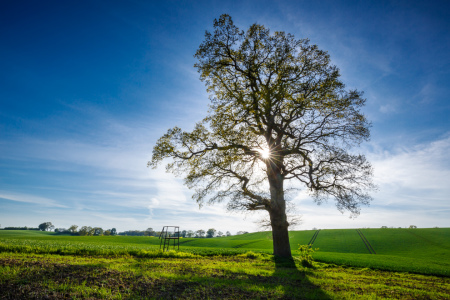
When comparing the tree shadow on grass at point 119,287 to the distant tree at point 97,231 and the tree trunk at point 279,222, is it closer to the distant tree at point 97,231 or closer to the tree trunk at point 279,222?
the tree trunk at point 279,222

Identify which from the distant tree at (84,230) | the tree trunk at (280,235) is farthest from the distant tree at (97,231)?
the tree trunk at (280,235)

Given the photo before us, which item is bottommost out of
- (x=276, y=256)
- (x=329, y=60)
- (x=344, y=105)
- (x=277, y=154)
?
(x=276, y=256)

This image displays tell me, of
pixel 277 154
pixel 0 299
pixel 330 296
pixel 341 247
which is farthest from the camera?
pixel 341 247

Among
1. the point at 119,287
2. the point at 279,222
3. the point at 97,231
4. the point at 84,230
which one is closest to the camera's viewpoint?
the point at 119,287

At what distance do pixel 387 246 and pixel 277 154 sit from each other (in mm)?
47070

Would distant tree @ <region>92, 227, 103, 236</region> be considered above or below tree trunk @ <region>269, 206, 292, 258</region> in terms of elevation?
below

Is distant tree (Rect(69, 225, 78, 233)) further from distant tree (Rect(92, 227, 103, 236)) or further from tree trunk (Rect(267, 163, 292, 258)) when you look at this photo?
tree trunk (Rect(267, 163, 292, 258))

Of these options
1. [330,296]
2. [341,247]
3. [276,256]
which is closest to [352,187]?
[276,256]

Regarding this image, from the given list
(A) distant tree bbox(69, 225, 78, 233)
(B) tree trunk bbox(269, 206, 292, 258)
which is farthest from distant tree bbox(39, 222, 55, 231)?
(B) tree trunk bbox(269, 206, 292, 258)

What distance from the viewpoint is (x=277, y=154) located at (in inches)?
659

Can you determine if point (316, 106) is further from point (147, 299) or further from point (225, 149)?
point (147, 299)

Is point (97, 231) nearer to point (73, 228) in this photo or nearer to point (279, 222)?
point (73, 228)

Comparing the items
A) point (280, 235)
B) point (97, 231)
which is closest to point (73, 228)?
point (97, 231)

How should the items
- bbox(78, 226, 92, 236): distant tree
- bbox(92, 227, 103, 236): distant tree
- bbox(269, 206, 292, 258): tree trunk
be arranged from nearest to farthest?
bbox(269, 206, 292, 258): tree trunk, bbox(78, 226, 92, 236): distant tree, bbox(92, 227, 103, 236): distant tree
